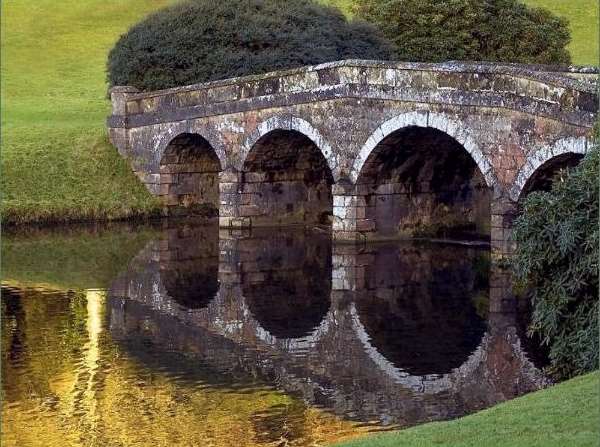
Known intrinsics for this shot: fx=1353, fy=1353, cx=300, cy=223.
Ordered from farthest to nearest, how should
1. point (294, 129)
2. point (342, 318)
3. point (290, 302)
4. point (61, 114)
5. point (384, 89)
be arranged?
1. point (61, 114)
2. point (294, 129)
3. point (384, 89)
4. point (290, 302)
5. point (342, 318)

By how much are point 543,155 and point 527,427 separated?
16914mm

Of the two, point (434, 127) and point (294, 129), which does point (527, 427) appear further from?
point (294, 129)

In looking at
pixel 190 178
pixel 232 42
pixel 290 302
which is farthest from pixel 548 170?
pixel 232 42

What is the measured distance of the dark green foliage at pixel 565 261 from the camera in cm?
2102

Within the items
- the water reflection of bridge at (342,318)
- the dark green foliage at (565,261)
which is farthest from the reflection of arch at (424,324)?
the dark green foliage at (565,261)

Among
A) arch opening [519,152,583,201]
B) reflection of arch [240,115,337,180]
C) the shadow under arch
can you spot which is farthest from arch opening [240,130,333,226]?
arch opening [519,152,583,201]

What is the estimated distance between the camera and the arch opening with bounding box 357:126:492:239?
36594 mm

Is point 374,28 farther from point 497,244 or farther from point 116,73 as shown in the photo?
point 497,244

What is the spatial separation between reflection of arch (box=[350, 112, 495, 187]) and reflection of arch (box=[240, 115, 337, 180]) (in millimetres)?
981

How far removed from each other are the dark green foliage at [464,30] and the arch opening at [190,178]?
10.2m

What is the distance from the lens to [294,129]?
38.1 metres

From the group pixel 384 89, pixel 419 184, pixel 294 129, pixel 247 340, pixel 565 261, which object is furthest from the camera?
pixel 419 184

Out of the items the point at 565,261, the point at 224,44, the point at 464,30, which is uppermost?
the point at 464,30

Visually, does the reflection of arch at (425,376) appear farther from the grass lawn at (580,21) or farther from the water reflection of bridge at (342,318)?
the grass lawn at (580,21)
